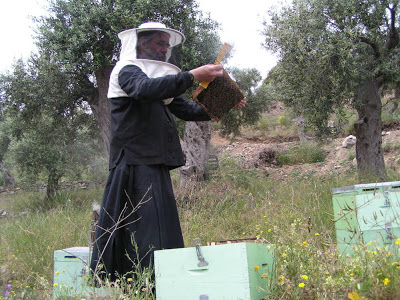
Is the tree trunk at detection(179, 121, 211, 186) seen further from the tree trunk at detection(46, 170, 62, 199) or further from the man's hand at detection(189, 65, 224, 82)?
the man's hand at detection(189, 65, 224, 82)

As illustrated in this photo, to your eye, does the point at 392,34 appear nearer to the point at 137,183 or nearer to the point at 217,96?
the point at 217,96

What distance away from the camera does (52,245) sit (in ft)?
13.7

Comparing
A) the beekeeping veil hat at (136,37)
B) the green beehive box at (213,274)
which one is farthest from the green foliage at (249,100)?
the green beehive box at (213,274)

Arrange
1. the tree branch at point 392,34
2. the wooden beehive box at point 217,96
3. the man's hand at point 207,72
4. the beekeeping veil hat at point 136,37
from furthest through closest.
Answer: the tree branch at point 392,34 < the wooden beehive box at point 217,96 < the beekeeping veil hat at point 136,37 < the man's hand at point 207,72

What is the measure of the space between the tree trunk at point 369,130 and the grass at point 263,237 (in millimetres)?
1775

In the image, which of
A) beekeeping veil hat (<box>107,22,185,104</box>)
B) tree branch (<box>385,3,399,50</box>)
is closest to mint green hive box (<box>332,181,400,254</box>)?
beekeeping veil hat (<box>107,22,185,104</box>)

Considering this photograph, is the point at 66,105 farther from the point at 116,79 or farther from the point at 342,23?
the point at 116,79

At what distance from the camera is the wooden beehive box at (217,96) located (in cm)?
303

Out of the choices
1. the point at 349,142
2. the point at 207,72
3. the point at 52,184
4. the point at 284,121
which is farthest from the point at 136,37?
the point at 284,121

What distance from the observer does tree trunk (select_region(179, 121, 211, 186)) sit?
7.97 metres

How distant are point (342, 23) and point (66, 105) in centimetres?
598

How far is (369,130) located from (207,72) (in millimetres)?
5576

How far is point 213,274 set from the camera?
6.49ft

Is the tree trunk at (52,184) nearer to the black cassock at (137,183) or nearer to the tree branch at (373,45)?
the tree branch at (373,45)
